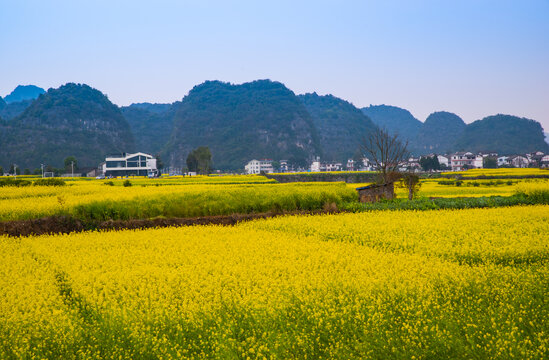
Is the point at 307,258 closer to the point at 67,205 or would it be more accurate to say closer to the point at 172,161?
the point at 67,205

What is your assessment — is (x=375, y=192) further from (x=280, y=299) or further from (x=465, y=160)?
(x=465, y=160)

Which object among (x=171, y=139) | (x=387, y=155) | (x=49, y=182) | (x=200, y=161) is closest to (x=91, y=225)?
(x=49, y=182)

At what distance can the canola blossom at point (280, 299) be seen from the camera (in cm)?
590

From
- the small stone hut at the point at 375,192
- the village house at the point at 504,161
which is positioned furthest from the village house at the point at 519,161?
the small stone hut at the point at 375,192

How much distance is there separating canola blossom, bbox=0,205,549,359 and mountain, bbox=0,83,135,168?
426 ft

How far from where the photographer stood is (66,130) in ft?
485

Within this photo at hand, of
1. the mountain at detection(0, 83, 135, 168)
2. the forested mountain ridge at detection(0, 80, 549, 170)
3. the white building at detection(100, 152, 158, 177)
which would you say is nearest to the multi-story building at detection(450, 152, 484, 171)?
the forested mountain ridge at detection(0, 80, 549, 170)

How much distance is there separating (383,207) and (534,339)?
47.1 feet

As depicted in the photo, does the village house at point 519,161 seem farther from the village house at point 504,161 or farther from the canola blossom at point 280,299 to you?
the canola blossom at point 280,299

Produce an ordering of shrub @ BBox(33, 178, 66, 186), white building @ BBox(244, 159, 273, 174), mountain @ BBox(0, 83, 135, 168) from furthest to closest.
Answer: white building @ BBox(244, 159, 273, 174)
mountain @ BBox(0, 83, 135, 168)
shrub @ BBox(33, 178, 66, 186)

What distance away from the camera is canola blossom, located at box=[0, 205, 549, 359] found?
19.4ft

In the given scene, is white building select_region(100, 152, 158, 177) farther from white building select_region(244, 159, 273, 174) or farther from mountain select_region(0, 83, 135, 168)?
white building select_region(244, 159, 273, 174)

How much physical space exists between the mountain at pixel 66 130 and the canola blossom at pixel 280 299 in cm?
12993

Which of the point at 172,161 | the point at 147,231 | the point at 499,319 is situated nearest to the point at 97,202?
the point at 147,231
